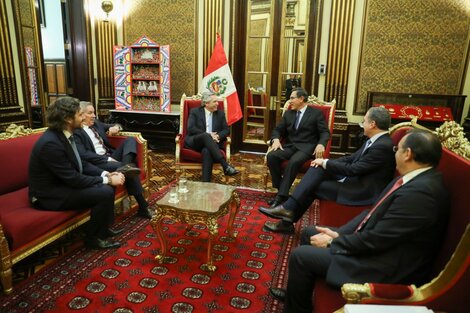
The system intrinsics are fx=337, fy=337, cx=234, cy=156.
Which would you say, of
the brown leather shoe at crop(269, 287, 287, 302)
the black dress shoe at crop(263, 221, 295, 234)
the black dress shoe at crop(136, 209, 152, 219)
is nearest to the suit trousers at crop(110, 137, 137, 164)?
the black dress shoe at crop(136, 209, 152, 219)

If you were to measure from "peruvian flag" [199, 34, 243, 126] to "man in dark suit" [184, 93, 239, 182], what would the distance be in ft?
3.90

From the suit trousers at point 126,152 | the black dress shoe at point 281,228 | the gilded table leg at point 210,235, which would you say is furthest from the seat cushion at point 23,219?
the black dress shoe at point 281,228

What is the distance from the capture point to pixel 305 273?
1.61m

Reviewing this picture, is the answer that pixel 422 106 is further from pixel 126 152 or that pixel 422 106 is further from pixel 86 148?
pixel 86 148

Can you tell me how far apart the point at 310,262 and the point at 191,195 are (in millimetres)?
1234

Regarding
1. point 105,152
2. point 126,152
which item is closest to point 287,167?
point 126,152

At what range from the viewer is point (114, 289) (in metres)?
2.10

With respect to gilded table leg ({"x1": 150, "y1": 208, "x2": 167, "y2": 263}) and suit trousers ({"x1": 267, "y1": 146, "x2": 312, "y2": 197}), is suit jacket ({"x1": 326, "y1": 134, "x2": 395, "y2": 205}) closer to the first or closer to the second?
suit trousers ({"x1": 267, "y1": 146, "x2": 312, "y2": 197})

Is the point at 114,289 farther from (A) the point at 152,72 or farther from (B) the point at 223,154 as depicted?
(A) the point at 152,72

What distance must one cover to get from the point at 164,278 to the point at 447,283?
5.39 feet

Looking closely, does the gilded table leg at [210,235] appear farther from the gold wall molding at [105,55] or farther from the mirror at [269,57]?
the gold wall molding at [105,55]

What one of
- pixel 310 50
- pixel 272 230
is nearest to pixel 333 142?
pixel 310 50

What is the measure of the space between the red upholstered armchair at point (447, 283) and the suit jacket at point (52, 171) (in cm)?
179

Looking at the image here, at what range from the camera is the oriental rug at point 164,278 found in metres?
1.97
